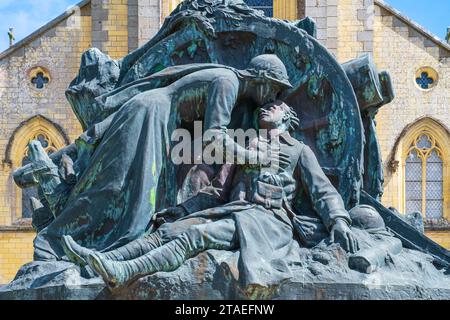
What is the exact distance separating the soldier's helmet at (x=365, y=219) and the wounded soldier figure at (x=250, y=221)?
10.4 inches

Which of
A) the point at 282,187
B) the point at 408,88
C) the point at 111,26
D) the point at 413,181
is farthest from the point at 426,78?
the point at 282,187

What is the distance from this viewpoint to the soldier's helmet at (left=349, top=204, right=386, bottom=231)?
8.36 m

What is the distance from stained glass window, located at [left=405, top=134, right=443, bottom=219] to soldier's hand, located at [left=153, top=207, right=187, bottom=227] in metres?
19.2

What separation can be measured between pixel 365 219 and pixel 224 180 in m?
1.05

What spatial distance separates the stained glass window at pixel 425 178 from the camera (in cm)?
2692

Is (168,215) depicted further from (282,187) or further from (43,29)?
(43,29)

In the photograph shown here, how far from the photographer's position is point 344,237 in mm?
7891

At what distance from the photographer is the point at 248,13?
8781 mm

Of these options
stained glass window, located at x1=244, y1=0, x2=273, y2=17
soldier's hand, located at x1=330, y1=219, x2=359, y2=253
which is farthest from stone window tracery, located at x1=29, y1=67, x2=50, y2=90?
soldier's hand, located at x1=330, y1=219, x2=359, y2=253

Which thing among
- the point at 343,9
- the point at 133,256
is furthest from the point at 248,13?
the point at 343,9

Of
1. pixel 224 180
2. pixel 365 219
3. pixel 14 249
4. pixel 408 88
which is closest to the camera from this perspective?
pixel 224 180

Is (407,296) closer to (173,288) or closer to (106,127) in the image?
(173,288)

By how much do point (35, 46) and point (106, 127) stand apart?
2001cm

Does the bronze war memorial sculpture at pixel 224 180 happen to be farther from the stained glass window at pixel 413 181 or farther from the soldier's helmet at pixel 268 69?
the stained glass window at pixel 413 181
